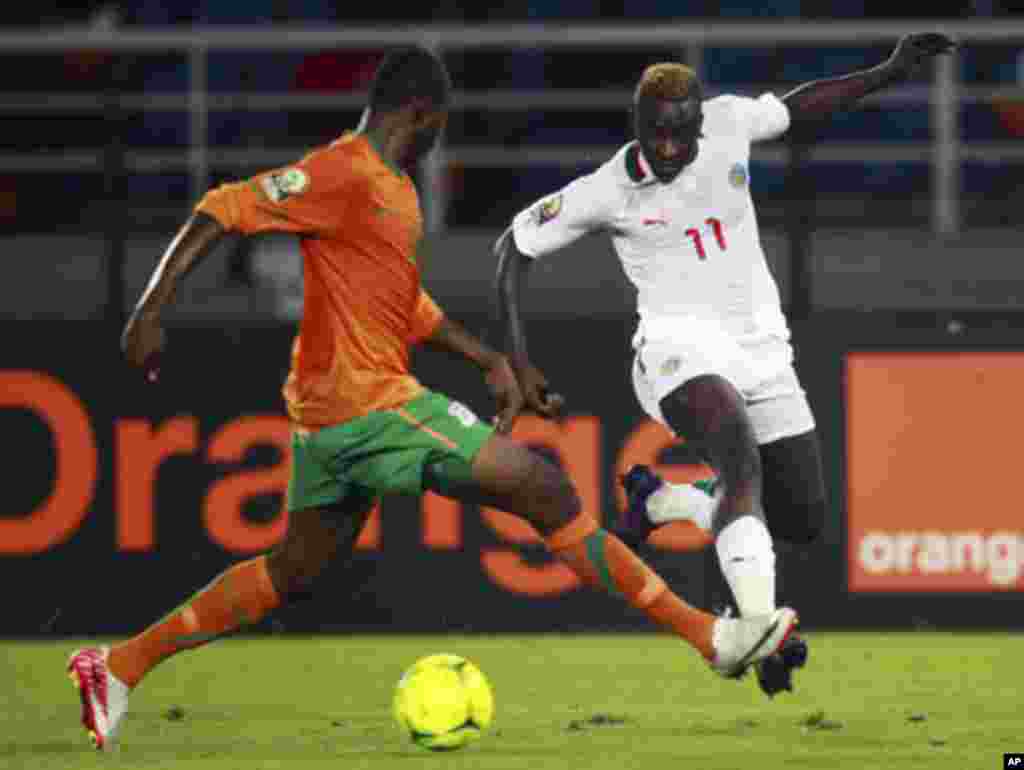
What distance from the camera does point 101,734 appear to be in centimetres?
787

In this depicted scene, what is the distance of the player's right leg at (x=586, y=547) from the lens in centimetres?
768

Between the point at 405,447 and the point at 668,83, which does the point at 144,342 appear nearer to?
the point at 405,447

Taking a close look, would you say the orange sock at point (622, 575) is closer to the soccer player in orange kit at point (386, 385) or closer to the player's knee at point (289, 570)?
the soccer player in orange kit at point (386, 385)

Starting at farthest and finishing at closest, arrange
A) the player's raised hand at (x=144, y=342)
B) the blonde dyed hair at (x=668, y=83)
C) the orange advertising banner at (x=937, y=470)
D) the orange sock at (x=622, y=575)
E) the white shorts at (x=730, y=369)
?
the orange advertising banner at (x=937, y=470) < the white shorts at (x=730, y=369) < the blonde dyed hair at (x=668, y=83) < the orange sock at (x=622, y=575) < the player's raised hand at (x=144, y=342)

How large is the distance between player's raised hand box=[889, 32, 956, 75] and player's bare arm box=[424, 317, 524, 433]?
188cm

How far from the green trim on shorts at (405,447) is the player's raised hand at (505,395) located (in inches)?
7.2

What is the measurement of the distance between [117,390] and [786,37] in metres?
3.63

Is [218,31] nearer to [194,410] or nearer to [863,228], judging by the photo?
[194,410]

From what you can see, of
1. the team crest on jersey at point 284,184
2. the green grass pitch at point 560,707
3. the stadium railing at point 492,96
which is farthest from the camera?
the stadium railing at point 492,96

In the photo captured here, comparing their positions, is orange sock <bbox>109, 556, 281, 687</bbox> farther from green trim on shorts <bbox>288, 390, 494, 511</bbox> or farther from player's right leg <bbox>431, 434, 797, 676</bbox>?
player's right leg <bbox>431, 434, 797, 676</bbox>

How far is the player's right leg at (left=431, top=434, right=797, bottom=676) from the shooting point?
302 inches

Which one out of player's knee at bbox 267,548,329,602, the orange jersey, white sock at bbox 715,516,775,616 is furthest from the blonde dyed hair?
player's knee at bbox 267,548,329,602

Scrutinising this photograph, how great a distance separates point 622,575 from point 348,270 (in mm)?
1253

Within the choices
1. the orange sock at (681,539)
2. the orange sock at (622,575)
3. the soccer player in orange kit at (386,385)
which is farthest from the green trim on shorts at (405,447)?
the orange sock at (681,539)
